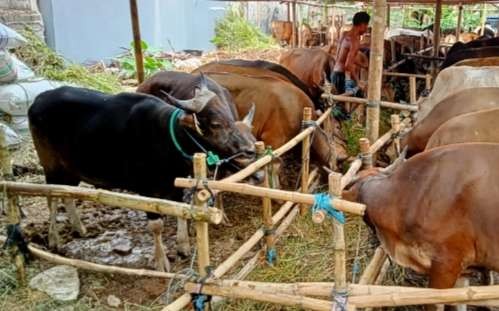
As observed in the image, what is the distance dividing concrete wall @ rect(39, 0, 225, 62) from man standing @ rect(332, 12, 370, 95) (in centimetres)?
646

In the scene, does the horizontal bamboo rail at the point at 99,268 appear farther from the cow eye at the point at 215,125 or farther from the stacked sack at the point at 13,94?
the stacked sack at the point at 13,94

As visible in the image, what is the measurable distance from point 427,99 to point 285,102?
5.13 feet

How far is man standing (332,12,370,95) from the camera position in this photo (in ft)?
26.4

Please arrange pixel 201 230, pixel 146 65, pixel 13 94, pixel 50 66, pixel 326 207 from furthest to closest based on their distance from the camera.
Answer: pixel 146 65, pixel 50 66, pixel 13 94, pixel 201 230, pixel 326 207

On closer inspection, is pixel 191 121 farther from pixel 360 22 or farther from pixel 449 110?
pixel 360 22

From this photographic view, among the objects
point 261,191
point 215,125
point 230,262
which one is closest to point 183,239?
point 215,125

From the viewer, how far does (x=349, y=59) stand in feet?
26.5

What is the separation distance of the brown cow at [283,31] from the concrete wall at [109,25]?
11.9 feet

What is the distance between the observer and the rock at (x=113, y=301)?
3922mm

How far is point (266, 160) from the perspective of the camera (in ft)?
12.3

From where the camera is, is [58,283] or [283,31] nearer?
[58,283]

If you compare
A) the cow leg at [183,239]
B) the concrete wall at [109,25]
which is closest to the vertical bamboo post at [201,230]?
the cow leg at [183,239]

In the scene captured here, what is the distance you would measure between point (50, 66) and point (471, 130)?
7491 mm

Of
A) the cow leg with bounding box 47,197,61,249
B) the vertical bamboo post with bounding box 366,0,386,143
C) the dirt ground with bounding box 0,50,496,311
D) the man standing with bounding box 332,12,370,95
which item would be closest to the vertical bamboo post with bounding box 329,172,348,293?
the dirt ground with bounding box 0,50,496,311
